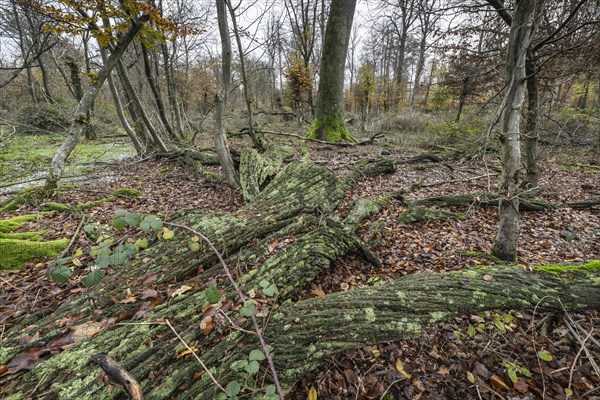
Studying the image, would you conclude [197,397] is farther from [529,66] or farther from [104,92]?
[104,92]

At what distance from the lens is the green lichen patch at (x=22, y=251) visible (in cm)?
308

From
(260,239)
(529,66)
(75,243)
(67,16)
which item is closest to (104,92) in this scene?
(67,16)

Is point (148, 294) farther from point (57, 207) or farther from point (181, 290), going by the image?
point (57, 207)

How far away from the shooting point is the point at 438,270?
10.1ft

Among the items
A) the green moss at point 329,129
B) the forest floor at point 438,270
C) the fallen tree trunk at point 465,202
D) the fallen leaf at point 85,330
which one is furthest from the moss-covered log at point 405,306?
the green moss at point 329,129

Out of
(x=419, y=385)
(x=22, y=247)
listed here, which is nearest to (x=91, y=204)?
(x=22, y=247)

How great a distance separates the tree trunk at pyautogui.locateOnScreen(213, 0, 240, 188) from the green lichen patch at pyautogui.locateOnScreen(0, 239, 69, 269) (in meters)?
3.23

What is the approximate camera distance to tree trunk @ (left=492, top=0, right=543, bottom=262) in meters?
2.43

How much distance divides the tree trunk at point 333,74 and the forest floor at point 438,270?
384 centimetres

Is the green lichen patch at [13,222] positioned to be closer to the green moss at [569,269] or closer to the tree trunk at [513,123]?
the tree trunk at [513,123]

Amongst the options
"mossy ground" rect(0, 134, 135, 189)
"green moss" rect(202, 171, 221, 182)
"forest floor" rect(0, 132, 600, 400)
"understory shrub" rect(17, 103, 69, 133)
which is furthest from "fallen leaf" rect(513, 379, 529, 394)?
"understory shrub" rect(17, 103, 69, 133)

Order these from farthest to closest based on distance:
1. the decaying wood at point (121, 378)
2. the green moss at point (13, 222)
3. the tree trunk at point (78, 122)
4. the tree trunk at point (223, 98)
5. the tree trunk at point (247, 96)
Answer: the tree trunk at point (247, 96) < the tree trunk at point (78, 122) < the tree trunk at point (223, 98) < the green moss at point (13, 222) < the decaying wood at point (121, 378)

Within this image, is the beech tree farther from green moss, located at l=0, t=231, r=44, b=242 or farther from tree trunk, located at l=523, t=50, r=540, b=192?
tree trunk, located at l=523, t=50, r=540, b=192

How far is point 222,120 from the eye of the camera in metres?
5.49
